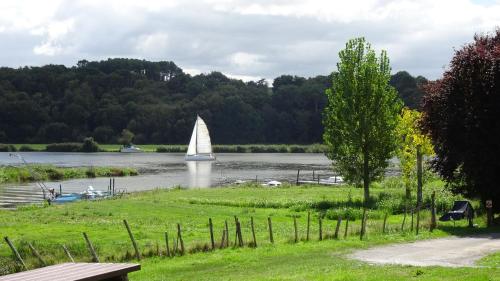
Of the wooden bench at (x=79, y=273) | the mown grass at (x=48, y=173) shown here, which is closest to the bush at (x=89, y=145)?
the mown grass at (x=48, y=173)

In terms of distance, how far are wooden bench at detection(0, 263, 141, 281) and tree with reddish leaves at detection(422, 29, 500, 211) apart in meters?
23.7

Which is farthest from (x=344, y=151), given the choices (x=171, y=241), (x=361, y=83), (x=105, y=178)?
(x=105, y=178)

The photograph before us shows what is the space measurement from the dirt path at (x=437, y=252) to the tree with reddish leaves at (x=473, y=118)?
17.7 ft

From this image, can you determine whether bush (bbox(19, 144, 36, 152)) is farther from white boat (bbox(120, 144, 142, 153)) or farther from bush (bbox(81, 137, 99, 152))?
white boat (bbox(120, 144, 142, 153))

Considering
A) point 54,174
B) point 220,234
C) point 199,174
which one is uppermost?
point 220,234

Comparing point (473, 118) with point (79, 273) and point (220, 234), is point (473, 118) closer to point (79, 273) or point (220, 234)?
point (220, 234)

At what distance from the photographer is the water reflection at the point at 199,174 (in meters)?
87.5

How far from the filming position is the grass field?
2056cm

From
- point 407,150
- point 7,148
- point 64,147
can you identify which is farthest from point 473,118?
point 7,148

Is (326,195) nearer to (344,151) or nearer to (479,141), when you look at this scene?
(344,151)

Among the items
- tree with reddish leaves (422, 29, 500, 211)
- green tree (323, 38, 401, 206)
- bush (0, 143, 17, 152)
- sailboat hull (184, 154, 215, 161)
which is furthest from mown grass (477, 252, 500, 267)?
bush (0, 143, 17, 152)

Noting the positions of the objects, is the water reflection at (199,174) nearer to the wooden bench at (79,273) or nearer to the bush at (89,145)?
the bush at (89,145)

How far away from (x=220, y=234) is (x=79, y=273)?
68.6 ft

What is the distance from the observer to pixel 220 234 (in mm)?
33000
